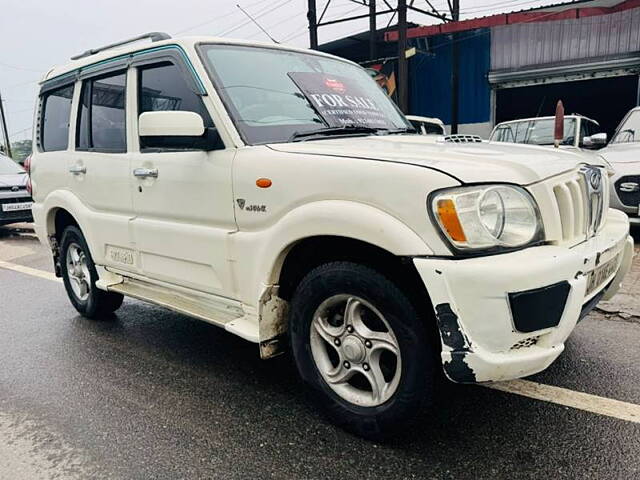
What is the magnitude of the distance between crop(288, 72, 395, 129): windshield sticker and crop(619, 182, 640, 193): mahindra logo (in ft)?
13.1

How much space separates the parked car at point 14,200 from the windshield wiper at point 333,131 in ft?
29.2

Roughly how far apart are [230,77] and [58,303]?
328cm

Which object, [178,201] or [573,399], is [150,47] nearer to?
[178,201]

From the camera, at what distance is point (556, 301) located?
2059 mm

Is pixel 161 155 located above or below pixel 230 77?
below

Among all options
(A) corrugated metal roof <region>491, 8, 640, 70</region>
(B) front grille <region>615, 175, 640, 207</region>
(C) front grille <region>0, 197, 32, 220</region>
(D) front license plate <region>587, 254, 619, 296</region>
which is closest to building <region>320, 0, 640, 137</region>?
(A) corrugated metal roof <region>491, 8, 640, 70</region>

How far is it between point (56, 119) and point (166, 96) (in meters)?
1.78

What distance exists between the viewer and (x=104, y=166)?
378 centimetres

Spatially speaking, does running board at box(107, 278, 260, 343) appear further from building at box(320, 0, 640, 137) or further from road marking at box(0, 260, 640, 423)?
building at box(320, 0, 640, 137)

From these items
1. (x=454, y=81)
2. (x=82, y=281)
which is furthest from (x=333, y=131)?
(x=454, y=81)

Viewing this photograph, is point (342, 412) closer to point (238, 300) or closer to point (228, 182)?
point (238, 300)

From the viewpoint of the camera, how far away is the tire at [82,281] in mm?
4391

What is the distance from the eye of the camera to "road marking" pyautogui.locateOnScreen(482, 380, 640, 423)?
105 inches

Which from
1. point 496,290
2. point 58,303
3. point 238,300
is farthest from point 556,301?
point 58,303
